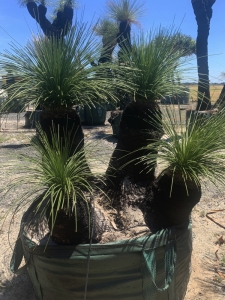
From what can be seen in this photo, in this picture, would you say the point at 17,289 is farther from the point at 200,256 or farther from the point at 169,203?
the point at 200,256

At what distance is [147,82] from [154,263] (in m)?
1.26

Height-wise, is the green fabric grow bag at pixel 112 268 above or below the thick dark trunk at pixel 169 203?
below

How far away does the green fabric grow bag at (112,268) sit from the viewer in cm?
196

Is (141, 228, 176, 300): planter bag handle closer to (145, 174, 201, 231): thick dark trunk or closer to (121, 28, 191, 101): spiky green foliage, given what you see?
(145, 174, 201, 231): thick dark trunk

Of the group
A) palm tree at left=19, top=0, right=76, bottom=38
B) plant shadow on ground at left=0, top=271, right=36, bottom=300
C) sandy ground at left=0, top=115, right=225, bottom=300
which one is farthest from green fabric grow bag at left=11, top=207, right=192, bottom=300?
palm tree at left=19, top=0, right=76, bottom=38

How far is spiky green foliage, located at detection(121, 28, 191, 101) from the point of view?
2359 mm

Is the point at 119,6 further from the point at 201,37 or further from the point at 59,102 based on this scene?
the point at 59,102

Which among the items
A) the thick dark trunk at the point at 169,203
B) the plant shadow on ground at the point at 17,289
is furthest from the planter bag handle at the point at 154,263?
the plant shadow on ground at the point at 17,289

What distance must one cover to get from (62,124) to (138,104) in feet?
1.99

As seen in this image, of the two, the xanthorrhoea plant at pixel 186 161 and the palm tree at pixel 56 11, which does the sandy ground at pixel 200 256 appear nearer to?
the xanthorrhoea plant at pixel 186 161

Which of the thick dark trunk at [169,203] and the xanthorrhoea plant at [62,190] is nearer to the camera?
the xanthorrhoea plant at [62,190]

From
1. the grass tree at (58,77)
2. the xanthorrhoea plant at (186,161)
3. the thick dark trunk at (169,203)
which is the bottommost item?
the thick dark trunk at (169,203)

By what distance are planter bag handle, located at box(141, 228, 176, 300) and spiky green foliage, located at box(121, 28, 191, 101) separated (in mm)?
993

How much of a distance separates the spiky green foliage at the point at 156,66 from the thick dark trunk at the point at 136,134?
0.29 feet
